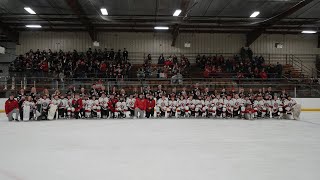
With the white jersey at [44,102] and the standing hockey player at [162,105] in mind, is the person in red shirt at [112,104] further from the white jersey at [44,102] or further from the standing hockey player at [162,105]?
the white jersey at [44,102]

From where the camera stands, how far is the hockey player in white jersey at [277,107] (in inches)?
527

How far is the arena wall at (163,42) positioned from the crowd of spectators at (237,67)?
1859 mm

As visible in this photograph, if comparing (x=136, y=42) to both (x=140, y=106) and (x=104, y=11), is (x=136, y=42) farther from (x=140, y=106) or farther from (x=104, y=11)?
(x=140, y=106)

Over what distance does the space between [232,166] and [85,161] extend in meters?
2.52

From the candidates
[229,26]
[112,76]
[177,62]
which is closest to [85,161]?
[112,76]

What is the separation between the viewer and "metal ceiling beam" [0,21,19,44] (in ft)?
75.6

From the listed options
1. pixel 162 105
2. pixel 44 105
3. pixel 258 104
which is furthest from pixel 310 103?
pixel 44 105

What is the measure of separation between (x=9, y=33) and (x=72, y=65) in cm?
654

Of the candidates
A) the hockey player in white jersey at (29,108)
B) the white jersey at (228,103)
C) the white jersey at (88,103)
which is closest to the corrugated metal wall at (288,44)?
the white jersey at (228,103)

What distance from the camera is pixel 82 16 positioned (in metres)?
20.4

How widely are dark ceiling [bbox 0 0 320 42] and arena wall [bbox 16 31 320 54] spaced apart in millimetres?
934

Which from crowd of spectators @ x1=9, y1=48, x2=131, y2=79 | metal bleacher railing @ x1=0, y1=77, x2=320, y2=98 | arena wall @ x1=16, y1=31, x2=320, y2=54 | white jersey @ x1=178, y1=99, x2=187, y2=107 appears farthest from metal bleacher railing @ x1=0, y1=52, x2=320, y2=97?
arena wall @ x1=16, y1=31, x2=320, y2=54

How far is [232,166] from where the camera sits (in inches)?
187

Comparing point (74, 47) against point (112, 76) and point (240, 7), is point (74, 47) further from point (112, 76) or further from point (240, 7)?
point (240, 7)
